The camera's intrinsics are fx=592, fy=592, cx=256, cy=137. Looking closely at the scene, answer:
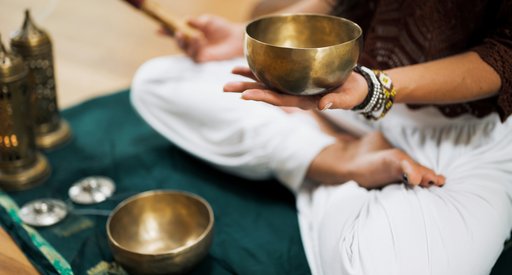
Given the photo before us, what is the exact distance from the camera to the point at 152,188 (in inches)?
63.3

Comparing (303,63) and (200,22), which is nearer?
(303,63)

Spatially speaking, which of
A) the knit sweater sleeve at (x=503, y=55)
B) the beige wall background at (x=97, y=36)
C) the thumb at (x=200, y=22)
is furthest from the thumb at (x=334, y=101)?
the beige wall background at (x=97, y=36)

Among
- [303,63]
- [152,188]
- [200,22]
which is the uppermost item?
[303,63]

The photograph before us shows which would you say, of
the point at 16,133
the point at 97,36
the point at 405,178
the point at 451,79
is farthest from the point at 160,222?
the point at 97,36

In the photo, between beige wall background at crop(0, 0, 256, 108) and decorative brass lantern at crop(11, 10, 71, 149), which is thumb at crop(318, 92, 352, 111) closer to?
decorative brass lantern at crop(11, 10, 71, 149)

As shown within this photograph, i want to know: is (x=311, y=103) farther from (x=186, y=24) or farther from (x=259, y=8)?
(x=259, y=8)

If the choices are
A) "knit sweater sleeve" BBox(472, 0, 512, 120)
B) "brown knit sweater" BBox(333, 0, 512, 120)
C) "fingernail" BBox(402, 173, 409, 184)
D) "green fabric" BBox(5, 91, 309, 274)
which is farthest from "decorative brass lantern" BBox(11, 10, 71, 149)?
"knit sweater sleeve" BBox(472, 0, 512, 120)

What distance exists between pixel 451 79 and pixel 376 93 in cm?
19

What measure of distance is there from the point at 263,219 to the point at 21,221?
59 centimetres

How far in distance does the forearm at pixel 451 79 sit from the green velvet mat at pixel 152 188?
1.31 ft

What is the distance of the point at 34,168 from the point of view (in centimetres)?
159

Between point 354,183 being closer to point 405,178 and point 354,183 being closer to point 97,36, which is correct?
point 405,178

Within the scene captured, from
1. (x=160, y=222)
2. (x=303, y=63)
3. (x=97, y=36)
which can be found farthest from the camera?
(x=97, y=36)

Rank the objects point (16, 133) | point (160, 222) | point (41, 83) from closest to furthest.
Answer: point (160, 222)
point (16, 133)
point (41, 83)
